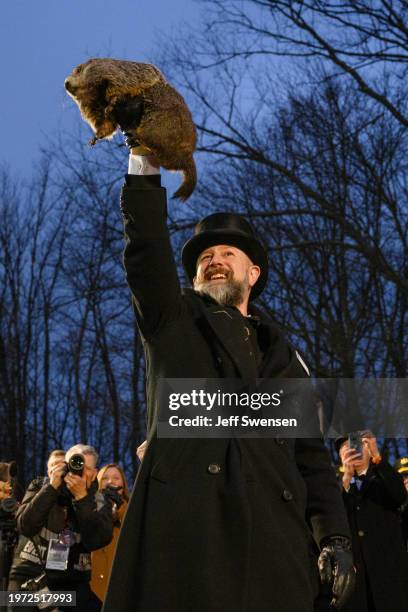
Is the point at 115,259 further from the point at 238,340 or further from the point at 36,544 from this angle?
the point at 238,340

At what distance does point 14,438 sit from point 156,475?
18.8 m

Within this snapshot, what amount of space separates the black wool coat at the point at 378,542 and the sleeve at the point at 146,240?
441cm

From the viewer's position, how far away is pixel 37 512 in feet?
21.9

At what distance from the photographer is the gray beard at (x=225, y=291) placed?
12.6 feet

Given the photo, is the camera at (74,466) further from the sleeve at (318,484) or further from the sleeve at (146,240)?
the sleeve at (146,240)

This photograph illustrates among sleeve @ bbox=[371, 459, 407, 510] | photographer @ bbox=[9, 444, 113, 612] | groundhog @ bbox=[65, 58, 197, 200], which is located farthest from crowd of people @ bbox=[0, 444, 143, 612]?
groundhog @ bbox=[65, 58, 197, 200]

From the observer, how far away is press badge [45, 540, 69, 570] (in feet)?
21.9

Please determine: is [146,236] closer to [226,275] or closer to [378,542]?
[226,275]

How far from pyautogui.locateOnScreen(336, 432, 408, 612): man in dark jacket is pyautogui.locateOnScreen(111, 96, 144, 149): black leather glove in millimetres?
4572

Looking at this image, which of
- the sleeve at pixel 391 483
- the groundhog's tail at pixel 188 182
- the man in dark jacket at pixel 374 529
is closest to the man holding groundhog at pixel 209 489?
the groundhog's tail at pixel 188 182

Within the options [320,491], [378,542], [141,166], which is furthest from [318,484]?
[378,542]

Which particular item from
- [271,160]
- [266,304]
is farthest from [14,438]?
[271,160]

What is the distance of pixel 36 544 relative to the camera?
6859 mm

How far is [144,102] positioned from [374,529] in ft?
16.3
